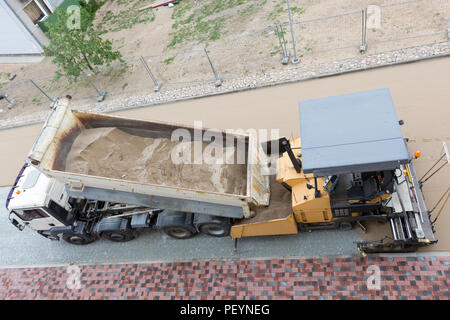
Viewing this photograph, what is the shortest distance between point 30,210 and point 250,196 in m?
6.09

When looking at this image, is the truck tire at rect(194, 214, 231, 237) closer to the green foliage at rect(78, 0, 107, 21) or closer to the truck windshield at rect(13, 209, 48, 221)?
the truck windshield at rect(13, 209, 48, 221)

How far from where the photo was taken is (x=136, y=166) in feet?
29.5

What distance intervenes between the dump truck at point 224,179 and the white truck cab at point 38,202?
0.03m

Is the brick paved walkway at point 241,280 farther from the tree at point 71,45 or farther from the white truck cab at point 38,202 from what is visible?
the tree at point 71,45

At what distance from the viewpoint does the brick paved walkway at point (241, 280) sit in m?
7.36

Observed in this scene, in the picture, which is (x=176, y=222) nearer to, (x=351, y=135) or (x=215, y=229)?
(x=215, y=229)

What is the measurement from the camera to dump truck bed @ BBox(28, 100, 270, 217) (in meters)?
7.91

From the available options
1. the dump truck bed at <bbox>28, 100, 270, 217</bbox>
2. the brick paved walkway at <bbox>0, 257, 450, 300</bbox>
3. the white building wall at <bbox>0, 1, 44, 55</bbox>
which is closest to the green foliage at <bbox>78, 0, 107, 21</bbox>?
the white building wall at <bbox>0, 1, 44, 55</bbox>

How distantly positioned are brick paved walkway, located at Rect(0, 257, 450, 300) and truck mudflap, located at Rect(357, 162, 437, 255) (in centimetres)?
40

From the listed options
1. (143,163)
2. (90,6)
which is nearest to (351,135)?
(143,163)

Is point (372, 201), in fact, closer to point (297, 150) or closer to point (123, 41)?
point (297, 150)
